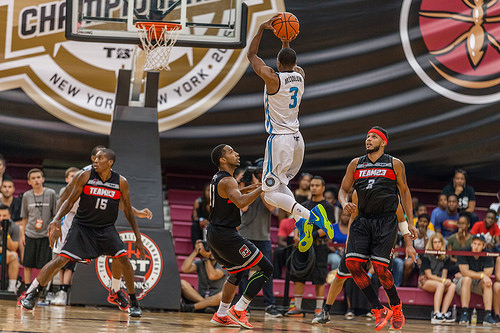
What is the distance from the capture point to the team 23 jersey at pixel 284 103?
29.4 ft

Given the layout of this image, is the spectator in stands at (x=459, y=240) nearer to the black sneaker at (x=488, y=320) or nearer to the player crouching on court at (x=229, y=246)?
the black sneaker at (x=488, y=320)

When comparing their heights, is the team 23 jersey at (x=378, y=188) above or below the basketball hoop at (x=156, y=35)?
below

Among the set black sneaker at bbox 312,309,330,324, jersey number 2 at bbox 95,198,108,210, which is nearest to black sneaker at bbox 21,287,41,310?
jersey number 2 at bbox 95,198,108,210

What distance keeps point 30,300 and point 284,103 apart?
3832 millimetres

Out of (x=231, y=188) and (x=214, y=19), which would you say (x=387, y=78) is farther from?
(x=231, y=188)

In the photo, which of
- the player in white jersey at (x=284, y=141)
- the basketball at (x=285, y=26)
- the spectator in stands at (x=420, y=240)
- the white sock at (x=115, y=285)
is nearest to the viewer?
the player in white jersey at (x=284, y=141)

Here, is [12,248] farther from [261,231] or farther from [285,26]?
[285,26]

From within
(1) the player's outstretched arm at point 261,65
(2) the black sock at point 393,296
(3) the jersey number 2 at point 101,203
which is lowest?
(2) the black sock at point 393,296

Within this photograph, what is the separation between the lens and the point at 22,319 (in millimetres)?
8555

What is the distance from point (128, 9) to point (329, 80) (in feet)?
13.3

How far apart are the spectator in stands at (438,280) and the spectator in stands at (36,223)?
596 centimetres

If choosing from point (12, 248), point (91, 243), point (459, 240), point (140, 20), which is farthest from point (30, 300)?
point (459, 240)

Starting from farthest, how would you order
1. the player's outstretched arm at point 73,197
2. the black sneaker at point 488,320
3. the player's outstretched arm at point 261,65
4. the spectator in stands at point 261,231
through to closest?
the black sneaker at point 488,320, the spectator in stands at point 261,231, the player's outstretched arm at point 73,197, the player's outstretched arm at point 261,65

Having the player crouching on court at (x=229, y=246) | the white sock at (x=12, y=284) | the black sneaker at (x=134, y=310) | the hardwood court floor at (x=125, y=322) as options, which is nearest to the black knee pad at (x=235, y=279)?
the player crouching on court at (x=229, y=246)
